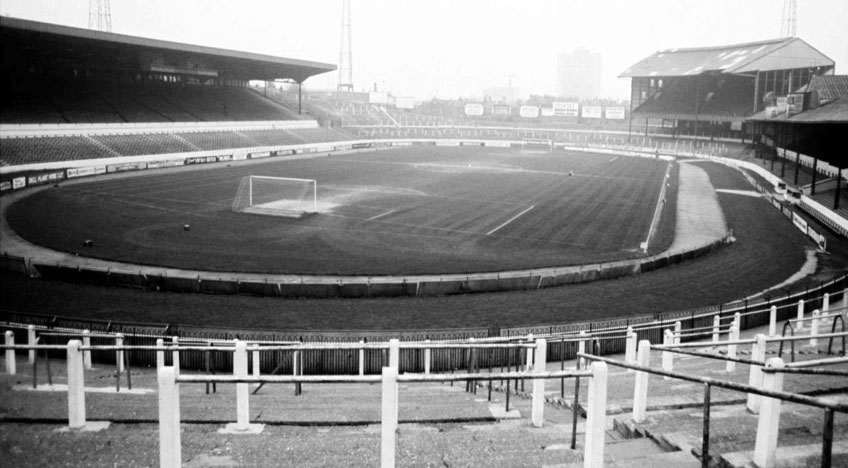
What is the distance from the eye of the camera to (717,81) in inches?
4604

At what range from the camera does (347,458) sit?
7.08m

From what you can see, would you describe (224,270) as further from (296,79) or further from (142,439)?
(296,79)

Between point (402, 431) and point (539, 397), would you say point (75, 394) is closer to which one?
point (402, 431)

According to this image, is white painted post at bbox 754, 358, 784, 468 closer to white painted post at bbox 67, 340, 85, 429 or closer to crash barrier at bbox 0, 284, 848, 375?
crash barrier at bbox 0, 284, 848, 375

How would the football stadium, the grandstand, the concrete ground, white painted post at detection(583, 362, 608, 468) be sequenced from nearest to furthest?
white painted post at detection(583, 362, 608, 468) < the concrete ground < the football stadium < the grandstand

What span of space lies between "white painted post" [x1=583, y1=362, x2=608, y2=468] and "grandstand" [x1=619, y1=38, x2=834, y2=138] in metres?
102

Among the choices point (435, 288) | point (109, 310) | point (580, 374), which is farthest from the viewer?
point (435, 288)

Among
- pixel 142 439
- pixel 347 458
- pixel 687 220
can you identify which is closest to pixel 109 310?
pixel 142 439

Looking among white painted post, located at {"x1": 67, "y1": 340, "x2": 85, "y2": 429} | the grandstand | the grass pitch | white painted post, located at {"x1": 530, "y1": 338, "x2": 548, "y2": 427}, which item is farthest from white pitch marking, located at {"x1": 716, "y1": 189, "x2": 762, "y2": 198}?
white painted post, located at {"x1": 67, "y1": 340, "x2": 85, "y2": 429}

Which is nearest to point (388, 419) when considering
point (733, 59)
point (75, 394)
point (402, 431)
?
point (402, 431)

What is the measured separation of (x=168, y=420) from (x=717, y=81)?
12576 cm

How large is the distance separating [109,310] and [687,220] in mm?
36923

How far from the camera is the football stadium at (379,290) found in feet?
24.7

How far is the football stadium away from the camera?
7.52 metres
